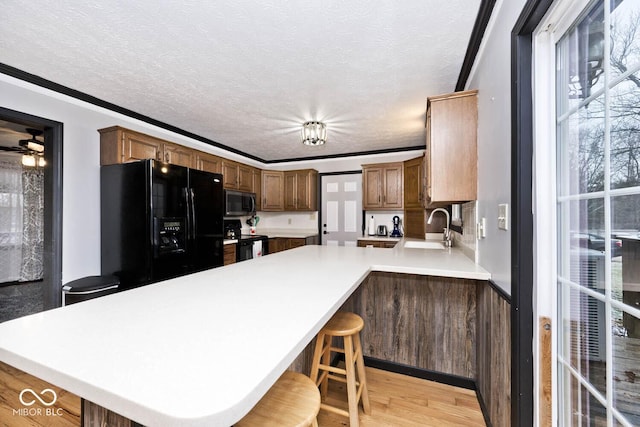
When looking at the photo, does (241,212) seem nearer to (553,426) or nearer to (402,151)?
(402,151)

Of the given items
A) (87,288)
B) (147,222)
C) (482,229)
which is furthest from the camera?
(147,222)

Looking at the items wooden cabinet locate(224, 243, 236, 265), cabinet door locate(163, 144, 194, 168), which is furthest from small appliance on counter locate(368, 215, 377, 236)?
cabinet door locate(163, 144, 194, 168)

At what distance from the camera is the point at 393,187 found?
4285 millimetres

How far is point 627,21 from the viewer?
64 cm

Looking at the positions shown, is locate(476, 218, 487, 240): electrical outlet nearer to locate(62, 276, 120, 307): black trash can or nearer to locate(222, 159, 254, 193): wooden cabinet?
locate(62, 276, 120, 307): black trash can

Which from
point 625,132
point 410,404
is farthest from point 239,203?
point 625,132

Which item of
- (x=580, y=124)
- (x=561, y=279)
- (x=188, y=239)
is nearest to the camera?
(x=580, y=124)

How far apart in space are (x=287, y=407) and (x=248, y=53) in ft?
6.86

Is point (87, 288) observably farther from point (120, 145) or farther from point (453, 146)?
point (453, 146)

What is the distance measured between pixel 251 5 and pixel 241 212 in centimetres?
326

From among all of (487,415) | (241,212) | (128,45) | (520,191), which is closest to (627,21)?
(520,191)

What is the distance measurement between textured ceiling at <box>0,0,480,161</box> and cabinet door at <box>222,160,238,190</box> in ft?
3.63

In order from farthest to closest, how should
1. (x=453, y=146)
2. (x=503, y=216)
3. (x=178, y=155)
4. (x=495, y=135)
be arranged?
(x=178, y=155), (x=453, y=146), (x=495, y=135), (x=503, y=216)

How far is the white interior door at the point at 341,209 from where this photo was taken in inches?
191
